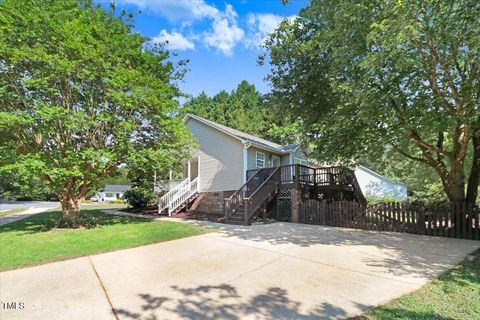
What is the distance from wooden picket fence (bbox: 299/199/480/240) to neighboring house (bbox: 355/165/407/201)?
1847 centimetres

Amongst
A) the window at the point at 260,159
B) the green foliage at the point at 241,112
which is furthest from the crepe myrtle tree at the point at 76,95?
the green foliage at the point at 241,112

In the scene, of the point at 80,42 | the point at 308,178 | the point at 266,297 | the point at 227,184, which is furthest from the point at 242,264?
the point at 227,184

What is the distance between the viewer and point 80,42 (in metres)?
9.62

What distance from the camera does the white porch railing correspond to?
53.9 feet

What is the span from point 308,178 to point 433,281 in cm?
1022

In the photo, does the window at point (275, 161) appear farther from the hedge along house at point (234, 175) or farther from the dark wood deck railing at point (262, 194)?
the dark wood deck railing at point (262, 194)

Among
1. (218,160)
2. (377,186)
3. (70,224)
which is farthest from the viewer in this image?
(377,186)

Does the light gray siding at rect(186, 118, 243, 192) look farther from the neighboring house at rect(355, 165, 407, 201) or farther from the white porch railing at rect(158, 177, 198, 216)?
the neighboring house at rect(355, 165, 407, 201)

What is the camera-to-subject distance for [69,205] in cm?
1154

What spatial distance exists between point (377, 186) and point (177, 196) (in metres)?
21.4

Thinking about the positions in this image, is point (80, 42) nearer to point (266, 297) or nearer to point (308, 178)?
point (266, 297)

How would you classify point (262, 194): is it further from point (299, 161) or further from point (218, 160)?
point (299, 161)

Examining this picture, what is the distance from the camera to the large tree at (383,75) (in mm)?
6388

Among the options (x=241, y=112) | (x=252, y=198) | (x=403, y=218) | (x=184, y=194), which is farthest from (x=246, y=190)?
(x=241, y=112)
